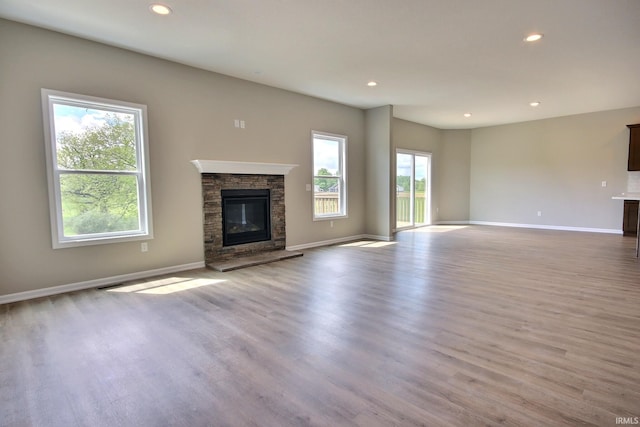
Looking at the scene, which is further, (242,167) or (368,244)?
(368,244)

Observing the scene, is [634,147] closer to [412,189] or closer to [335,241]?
[412,189]

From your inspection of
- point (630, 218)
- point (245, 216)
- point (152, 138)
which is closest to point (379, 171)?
point (245, 216)

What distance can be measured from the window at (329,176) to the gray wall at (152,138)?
23 cm

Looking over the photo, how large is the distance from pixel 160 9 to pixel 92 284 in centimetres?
319

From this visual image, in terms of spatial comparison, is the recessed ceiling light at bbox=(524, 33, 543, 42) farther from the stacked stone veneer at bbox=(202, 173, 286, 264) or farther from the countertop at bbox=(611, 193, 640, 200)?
the stacked stone veneer at bbox=(202, 173, 286, 264)

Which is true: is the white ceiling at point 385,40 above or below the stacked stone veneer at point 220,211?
above

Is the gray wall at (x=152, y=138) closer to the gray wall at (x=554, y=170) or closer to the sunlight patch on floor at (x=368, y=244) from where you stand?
the sunlight patch on floor at (x=368, y=244)

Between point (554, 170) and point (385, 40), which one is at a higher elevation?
point (385, 40)

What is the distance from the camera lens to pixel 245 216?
5609 millimetres

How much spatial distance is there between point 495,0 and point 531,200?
735cm

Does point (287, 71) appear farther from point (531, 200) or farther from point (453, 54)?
point (531, 200)

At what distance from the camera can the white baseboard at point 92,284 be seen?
362 centimetres

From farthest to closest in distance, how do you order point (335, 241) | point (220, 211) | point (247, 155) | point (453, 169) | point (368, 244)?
point (453, 169) → point (335, 241) → point (368, 244) → point (247, 155) → point (220, 211)

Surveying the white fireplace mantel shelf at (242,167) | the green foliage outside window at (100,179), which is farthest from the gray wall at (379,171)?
the green foliage outside window at (100,179)
